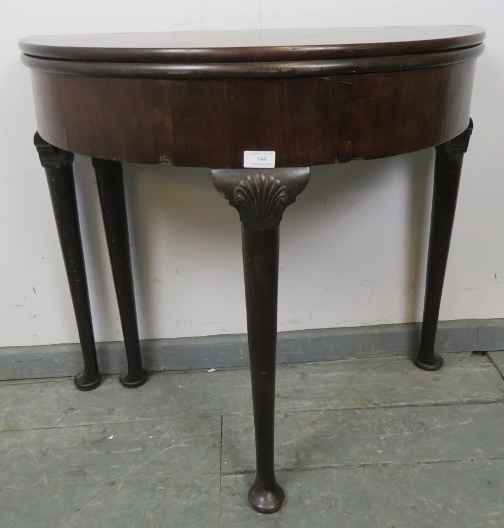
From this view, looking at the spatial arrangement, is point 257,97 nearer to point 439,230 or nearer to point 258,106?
point 258,106

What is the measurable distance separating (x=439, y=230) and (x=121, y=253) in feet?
2.03

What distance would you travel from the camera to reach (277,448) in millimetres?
1058

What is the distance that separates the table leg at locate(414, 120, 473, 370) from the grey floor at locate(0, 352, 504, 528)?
0.06 meters

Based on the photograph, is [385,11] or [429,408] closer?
[385,11]

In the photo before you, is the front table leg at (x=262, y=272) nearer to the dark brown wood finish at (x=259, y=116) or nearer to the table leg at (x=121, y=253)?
the dark brown wood finish at (x=259, y=116)

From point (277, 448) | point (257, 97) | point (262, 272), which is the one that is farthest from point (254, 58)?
point (277, 448)

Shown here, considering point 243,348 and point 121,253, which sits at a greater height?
point 121,253

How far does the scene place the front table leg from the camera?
68cm

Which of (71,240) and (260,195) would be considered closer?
(260,195)

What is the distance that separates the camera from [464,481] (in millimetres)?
966

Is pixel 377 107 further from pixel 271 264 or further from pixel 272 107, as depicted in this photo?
pixel 271 264

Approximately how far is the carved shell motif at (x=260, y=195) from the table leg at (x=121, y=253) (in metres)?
0.45

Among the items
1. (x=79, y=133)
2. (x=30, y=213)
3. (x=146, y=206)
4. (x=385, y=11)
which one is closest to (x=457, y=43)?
(x=385, y=11)

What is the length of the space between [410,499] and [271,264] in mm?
479
